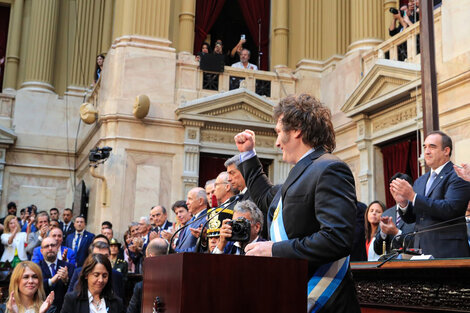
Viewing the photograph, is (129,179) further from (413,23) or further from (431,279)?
(431,279)

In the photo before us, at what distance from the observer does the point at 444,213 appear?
401cm

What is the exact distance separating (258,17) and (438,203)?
11.4 m

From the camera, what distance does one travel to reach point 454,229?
4.14m

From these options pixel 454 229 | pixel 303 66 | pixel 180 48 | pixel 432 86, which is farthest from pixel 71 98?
pixel 454 229

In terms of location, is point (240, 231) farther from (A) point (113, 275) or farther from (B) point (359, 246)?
(A) point (113, 275)

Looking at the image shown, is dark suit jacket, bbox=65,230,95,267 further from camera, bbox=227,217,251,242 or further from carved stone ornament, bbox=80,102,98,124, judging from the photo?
camera, bbox=227,217,251,242

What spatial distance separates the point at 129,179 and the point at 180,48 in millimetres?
3241

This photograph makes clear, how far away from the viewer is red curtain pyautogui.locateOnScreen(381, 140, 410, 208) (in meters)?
Result: 10.1

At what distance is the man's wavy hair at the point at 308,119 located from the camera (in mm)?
2350

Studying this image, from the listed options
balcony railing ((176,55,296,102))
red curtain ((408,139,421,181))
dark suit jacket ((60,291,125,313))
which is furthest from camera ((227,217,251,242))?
balcony railing ((176,55,296,102))

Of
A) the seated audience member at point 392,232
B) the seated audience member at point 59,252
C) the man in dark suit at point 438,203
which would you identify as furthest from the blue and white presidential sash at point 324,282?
the seated audience member at point 59,252

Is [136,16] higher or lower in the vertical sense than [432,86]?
higher

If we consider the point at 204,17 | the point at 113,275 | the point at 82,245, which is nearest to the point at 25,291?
the point at 113,275

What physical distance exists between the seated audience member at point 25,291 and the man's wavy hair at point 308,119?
9.04 ft
